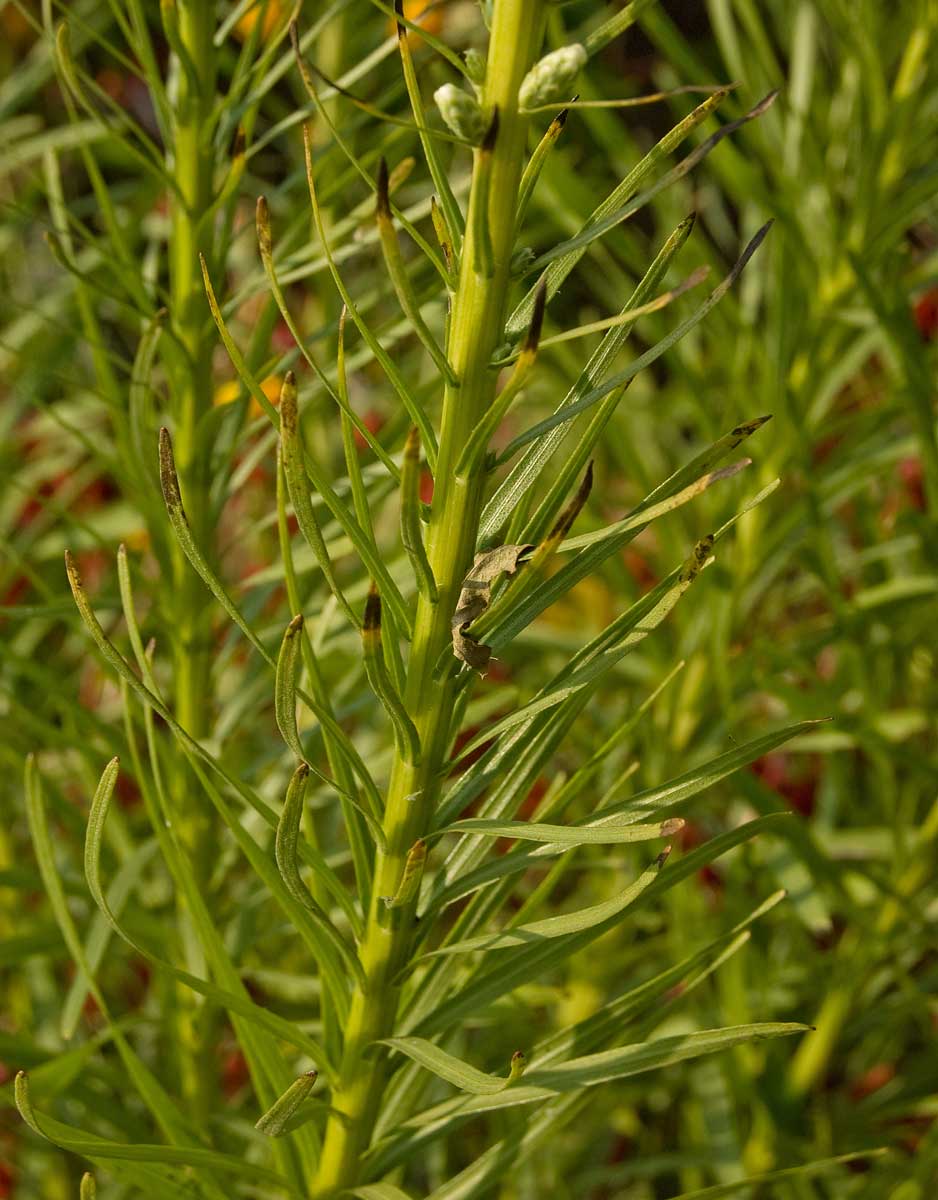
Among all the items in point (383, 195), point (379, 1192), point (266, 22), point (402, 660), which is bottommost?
Answer: point (379, 1192)

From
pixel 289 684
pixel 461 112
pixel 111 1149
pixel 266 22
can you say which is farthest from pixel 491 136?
pixel 266 22

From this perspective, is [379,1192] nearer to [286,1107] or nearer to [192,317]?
[286,1107]

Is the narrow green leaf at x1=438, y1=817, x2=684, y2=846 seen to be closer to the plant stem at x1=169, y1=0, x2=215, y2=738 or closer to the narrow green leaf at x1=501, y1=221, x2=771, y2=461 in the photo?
the narrow green leaf at x1=501, y1=221, x2=771, y2=461

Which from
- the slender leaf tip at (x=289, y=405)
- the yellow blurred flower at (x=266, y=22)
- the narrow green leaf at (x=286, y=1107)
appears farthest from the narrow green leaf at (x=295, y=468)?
the yellow blurred flower at (x=266, y=22)

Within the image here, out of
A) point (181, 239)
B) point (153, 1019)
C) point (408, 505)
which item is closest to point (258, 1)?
point (181, 239)

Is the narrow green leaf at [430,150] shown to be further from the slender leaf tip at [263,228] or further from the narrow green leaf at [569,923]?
the narrow green leaf at [569,923]

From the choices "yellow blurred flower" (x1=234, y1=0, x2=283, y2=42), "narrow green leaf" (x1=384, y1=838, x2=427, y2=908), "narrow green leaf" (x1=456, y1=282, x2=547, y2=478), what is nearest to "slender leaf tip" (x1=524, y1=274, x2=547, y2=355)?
"narrow green leaf" (x1=456, y1=282, x2=547, y2=478)
